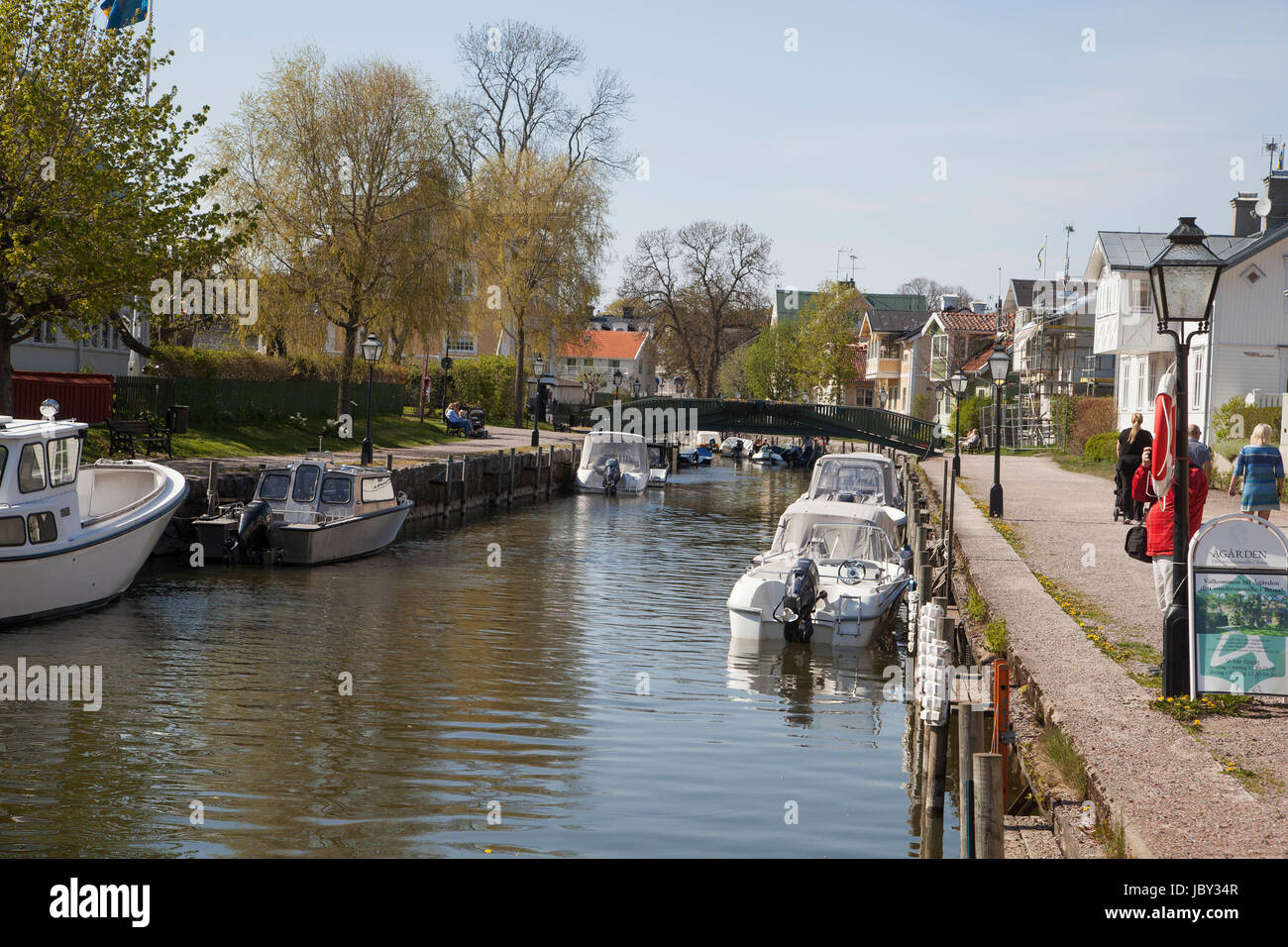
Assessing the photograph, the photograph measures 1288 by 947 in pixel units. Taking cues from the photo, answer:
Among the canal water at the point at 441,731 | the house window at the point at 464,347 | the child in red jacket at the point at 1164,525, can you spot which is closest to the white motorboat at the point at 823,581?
the canal water at the point at 441,731

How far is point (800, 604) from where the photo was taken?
Result: 17.7m

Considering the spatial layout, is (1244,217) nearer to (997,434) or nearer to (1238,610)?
(997,434)

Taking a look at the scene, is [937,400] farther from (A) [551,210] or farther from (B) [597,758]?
(B) [597,758]

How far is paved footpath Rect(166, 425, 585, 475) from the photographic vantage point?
30.7 meters

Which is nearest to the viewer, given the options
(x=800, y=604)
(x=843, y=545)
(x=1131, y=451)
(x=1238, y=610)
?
(x=1238, y=610)

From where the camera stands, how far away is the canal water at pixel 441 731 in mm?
10195

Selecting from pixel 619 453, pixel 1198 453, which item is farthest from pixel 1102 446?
pixel 1198 453

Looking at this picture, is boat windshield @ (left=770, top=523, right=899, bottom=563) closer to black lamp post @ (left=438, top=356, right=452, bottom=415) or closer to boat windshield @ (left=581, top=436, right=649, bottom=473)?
boat windshield @ (left=581, top=436, right=649, bottom=473)

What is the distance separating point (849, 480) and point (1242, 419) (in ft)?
45.8

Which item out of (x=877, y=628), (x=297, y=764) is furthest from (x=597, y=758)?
(x=877, y=628)

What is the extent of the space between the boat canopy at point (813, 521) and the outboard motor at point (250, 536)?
1038 cm

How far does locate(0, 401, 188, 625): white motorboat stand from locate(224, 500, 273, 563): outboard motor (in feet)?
10.4

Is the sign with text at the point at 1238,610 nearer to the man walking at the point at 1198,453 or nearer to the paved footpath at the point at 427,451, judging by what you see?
the man walking at the point at 1198,453
